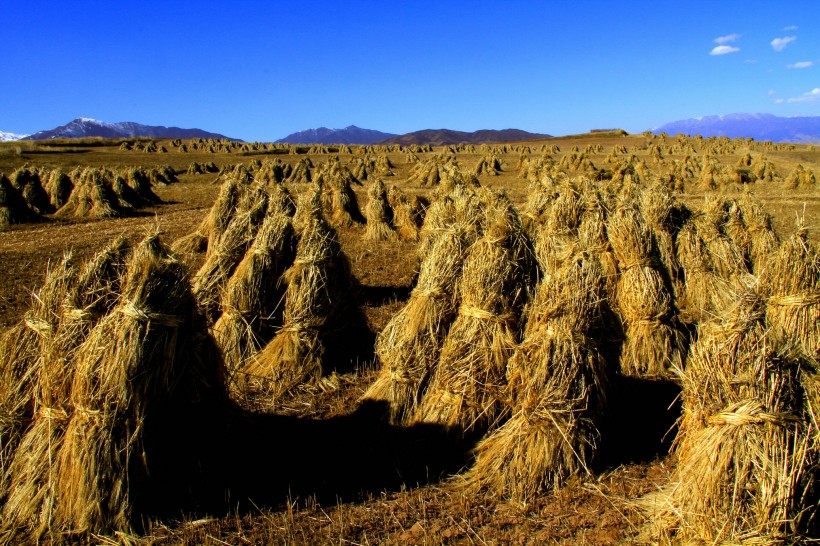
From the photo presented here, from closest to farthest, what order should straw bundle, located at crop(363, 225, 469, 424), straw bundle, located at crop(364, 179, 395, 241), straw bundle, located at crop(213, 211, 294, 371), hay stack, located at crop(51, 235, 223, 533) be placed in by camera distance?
hay stack, located at crop(51, 235, 223, 533) < straw bundle, located at crop(363, 225, 469, 424) < straw bundle, located at crop(213, 211, 294, 371) < straw bundle, located at crop(364, 179, 395, 241)

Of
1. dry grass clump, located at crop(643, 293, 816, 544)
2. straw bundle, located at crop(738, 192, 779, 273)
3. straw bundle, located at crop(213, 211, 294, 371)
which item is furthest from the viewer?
straw bundle, located at crop(738, 192, 779, 273)

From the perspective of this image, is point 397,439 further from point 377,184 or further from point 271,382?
point 377,184

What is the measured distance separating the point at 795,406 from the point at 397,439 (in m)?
3.24

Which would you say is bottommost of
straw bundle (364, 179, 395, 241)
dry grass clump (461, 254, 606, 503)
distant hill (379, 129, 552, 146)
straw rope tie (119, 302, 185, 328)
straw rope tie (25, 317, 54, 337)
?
dry grass clump (461, 254, 606, 503)

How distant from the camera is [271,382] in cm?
663

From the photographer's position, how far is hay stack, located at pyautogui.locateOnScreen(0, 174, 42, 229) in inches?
668

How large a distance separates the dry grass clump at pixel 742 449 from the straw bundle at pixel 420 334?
2428 mm

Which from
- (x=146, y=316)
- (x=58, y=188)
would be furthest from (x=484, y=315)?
(x=58, y=188)

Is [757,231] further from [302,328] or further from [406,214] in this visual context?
[406,214]

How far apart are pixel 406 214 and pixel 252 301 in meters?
9.53

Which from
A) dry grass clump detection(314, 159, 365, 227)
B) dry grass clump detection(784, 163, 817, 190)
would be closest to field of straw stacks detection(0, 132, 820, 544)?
dry grass clump detection(314, 159, 365, 227)

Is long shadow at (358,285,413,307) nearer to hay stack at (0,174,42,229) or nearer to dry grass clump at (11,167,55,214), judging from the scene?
hay stack at (0,174,42,229)

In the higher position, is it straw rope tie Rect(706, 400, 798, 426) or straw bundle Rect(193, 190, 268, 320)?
straw bundle Rect(193, 190, 268, 320)

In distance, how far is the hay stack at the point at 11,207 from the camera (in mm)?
16969
